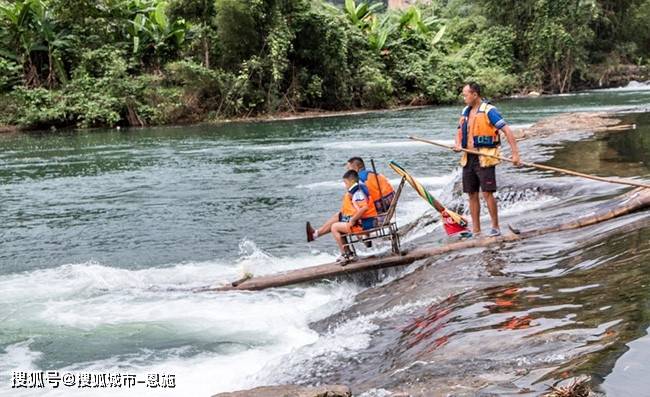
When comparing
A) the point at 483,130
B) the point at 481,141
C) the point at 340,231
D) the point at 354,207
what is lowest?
the point at 340,231

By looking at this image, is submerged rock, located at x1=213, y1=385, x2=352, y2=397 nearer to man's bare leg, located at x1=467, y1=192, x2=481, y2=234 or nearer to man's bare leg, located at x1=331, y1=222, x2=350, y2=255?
man's bare leg, located at x1=331, y1=222, x2=350, y2=255

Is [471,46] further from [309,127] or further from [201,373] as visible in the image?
[201,373]

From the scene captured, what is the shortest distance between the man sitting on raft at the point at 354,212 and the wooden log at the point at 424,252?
0.73 ft

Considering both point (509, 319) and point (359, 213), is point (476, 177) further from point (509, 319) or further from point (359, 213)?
point (509, 319)

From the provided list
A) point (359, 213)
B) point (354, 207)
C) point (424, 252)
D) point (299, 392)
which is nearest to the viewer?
point (299, 392)

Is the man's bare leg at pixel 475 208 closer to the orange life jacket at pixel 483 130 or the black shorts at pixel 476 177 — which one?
the black shorts at pixel 476 177

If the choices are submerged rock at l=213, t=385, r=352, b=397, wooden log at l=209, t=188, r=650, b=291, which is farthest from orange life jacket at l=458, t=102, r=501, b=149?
submerged rock at l=213, t=385, r=352, b=397

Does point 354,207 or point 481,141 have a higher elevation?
point 481,141

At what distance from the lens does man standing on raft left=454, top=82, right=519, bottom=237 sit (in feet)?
25.5

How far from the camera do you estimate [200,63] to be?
3509 centimetres

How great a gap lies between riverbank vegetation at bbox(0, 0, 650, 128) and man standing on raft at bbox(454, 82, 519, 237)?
84.5 ft

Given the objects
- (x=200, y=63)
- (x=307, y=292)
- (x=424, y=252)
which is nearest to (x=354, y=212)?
(x=424, y=252)

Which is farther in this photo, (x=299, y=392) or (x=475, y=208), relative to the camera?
(x=475, y=208)

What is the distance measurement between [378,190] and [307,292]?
1.52 m
